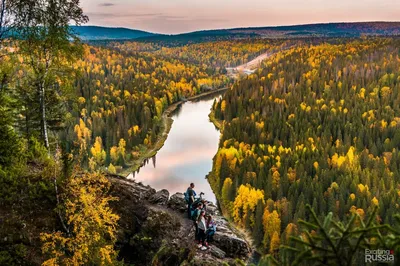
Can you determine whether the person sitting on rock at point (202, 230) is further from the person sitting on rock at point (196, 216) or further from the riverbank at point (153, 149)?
the riverbank at point (153, 149)

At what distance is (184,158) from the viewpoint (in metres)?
103

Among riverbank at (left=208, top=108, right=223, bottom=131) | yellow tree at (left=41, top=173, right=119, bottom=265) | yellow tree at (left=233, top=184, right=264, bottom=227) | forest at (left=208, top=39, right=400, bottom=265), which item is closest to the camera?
yellow tree at (left=41, top=173, right=119, bottom=265)

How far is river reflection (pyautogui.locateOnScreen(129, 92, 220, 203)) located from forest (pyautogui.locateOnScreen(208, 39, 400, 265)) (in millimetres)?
6015

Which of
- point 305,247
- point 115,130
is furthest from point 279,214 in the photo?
point 115,130

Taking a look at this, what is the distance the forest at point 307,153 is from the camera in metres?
60.6

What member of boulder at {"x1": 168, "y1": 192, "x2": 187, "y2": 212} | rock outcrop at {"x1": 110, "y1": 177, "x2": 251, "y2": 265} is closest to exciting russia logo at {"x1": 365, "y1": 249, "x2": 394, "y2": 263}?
rock outcrop at {"x1": 110, "y1": 177, "x2": 251, "y2": 265}

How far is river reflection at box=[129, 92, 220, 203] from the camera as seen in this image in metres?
84.5

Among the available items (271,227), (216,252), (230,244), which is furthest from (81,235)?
(271,227)

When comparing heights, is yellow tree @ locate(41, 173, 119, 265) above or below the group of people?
above

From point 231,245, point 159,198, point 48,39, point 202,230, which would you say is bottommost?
point 231,245

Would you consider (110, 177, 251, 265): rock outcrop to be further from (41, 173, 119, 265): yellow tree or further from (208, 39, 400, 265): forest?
(208, 39, 400, 265): forest

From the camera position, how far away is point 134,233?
24.0 meters

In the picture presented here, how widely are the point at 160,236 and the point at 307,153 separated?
2655 inches

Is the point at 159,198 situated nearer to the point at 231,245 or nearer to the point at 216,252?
the point at 231,245
